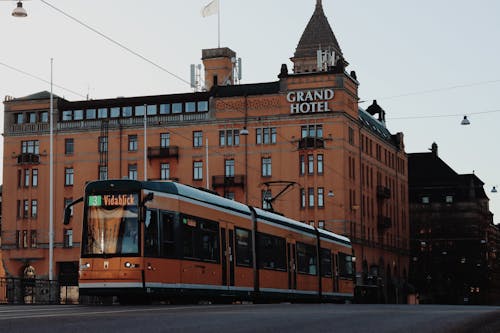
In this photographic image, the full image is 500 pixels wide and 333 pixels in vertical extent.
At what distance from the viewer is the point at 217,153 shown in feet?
306

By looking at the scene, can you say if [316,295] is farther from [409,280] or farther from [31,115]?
[409,280]

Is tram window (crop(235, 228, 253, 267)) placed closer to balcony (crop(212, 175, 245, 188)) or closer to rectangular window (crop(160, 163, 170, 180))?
balcony (crop(212, 175, 245, 188))

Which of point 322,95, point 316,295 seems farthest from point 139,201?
point 322,95

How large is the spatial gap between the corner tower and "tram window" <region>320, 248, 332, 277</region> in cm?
9188

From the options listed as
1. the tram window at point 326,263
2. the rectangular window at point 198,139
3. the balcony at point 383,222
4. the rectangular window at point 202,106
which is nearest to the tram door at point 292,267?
the tram window at point 326,263

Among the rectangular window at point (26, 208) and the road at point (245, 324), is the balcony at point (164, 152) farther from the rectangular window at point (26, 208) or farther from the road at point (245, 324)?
the road at point (245, 324)

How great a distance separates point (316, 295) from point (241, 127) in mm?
49331

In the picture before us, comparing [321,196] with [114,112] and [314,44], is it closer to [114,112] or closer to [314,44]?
[114,112]

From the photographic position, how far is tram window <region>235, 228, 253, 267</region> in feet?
112

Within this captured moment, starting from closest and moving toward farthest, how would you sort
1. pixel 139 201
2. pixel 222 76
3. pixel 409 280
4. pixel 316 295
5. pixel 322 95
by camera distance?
pixel 139 201 < pixel 316 295 < pixel 322 95 < pixel 222 76 < pixel 409 280

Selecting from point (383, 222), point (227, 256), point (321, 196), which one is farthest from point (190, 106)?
point (227, 256)

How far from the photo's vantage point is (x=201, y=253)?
3131cm

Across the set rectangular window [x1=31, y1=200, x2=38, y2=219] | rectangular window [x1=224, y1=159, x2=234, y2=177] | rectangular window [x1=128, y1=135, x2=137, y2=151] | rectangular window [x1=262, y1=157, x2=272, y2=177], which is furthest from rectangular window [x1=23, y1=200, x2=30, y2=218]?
rectangular window [x1=262, y1=157, x2=272, y2=177]

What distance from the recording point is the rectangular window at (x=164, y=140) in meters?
94.6
